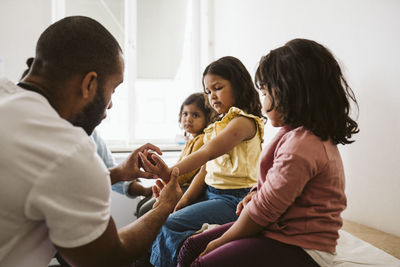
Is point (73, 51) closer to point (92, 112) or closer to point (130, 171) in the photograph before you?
point (92, 112)

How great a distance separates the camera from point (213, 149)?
121 centimetres

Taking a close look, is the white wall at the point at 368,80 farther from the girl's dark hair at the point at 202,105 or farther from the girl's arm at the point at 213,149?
the girl's dark hair at the point at 202,105

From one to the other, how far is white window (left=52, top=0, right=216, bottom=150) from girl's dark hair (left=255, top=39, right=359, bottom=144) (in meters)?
2.31

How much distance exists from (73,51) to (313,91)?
2.47ft

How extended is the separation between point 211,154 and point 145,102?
2.12m

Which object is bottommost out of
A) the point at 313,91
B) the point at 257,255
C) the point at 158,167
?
the point at 257,255

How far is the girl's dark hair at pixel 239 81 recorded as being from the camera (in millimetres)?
1423

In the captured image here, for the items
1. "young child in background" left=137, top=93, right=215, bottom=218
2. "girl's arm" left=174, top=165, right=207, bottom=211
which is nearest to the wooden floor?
"girl's arm" left=174, top=165, right=207, bottom=211

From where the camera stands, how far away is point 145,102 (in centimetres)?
315

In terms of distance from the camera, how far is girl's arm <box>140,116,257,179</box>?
120cm

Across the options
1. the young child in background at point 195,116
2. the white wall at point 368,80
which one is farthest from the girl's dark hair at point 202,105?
the white wall at point 368,80

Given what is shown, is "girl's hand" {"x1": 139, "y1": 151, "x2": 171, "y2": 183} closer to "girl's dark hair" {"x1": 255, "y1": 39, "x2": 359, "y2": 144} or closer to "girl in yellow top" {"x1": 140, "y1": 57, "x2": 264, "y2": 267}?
"girl in yellow top" {"x1": 140, "y1": 57, "x2": 264, "y2": 267}

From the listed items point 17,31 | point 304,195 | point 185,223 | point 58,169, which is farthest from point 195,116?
point 17,31

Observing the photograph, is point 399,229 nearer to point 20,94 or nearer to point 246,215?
point 246,215
